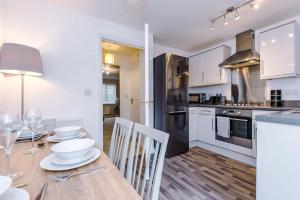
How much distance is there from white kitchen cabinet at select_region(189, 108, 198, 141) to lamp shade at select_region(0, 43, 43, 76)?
8.99ft

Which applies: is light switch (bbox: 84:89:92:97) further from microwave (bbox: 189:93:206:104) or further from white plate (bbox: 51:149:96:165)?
microwave (bbox: 189:93:206:104)

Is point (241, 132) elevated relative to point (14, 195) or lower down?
lower down

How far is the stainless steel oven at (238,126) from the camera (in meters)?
2.35

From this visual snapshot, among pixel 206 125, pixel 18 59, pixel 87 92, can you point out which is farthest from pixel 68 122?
pixel 206 125

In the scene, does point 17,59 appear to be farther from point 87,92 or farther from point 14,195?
point 14,195

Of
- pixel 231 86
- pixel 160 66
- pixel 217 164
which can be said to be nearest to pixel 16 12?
pixel 160 66

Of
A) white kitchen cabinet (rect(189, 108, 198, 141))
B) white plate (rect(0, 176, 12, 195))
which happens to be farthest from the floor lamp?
white kitchen cabinet (rect(189, 108, 198, 141))

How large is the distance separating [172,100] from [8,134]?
236cm

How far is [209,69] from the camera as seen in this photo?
3357 millimetres

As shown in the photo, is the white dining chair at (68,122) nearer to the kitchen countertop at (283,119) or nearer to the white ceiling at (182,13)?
the white ceiling at (182,13)

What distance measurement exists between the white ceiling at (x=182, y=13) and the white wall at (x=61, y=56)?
211 millimetres

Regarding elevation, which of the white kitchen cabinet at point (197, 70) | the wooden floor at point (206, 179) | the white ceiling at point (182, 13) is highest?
the white ceiling at point (182, 13)

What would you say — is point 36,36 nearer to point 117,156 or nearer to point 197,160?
point 117,156

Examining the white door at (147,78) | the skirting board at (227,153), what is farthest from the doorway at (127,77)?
the skirting board at (227,153)
